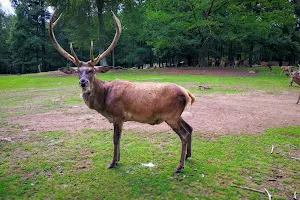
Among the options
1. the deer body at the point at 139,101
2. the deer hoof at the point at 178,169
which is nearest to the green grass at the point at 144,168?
the deer hoof at the point at 178,169

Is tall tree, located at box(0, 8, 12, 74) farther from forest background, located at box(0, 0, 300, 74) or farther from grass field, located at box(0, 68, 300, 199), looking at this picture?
grass field, located at box(0, 68, 300, 199)

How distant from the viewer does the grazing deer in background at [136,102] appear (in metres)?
4.67

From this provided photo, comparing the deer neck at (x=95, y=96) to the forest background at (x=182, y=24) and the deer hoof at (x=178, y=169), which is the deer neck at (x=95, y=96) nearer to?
the deer hoof at (x=178, y=169)

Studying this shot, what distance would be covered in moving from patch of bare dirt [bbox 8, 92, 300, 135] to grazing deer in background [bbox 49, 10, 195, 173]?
2.31 m

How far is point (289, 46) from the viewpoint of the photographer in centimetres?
3491

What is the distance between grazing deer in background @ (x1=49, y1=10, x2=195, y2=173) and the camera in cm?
467

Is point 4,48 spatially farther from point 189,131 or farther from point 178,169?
point 178,169

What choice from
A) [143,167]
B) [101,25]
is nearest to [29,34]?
[101,25]

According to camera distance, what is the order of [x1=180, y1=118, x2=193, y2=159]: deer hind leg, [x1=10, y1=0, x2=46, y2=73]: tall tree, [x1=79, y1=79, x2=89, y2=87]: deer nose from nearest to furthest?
[x1=79, y1=79, x2=89, y2=87]: deer nose < [x1=180, y1=118, x2=193, y2=159]: deer hind leg < [x1=10, y1=0, x2=46, y2=73]: tall tree

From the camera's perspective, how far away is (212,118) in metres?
8.27

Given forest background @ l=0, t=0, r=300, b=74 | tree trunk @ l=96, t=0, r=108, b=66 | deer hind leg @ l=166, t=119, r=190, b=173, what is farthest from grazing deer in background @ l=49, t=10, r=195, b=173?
tree trunk @ l=96, t=0, r=108, b=66

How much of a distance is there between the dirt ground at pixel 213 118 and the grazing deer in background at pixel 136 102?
2300 millimetres

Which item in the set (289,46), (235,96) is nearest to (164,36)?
(235,96)

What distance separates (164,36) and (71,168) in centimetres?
2484
